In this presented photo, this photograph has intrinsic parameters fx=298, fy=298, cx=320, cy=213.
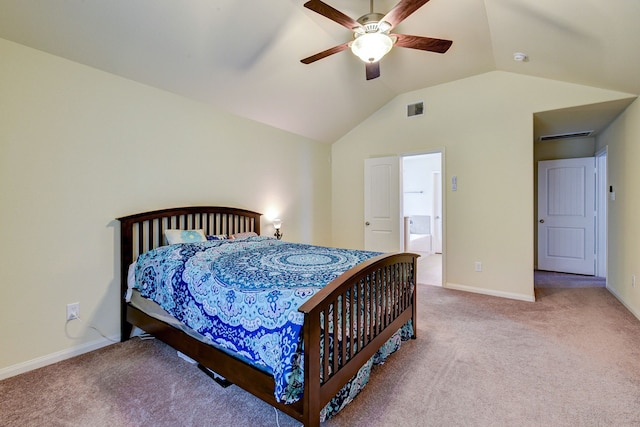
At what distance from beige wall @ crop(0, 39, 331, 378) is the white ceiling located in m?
0.22

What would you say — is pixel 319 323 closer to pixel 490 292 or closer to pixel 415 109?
pixel 490 292

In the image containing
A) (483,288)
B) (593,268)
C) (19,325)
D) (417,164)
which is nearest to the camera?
(19,325)

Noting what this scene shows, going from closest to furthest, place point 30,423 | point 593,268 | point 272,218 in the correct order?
point 30,423 → point 272,218 → point 593,268

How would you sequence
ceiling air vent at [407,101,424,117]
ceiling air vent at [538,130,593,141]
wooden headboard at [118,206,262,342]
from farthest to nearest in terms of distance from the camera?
ceiling air vent at [538,130,593,141] → ceiling air vent at [407,101,424,117] → wooden headboard at [118,206,262,342]

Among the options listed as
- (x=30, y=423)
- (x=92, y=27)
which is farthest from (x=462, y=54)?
(x=30, y=423)

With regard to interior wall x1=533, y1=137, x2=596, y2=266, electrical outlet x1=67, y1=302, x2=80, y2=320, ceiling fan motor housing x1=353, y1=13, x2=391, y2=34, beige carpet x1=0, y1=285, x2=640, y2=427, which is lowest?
beige carpet x1=0, y1=285, x2=640, y2=427

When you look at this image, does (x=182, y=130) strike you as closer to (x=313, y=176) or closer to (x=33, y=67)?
(x=33, y=67)

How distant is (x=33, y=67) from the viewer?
2205 millimetres

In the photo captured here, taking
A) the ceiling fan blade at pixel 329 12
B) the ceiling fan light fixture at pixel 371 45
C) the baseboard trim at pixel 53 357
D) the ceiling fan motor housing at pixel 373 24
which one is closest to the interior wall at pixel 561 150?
the ceiling fan light fixture at pixel 371 45

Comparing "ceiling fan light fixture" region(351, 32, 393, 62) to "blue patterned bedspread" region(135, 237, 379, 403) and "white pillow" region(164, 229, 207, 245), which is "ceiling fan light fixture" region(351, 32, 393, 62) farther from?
"white pillow" region(164, 229, 207, 245)

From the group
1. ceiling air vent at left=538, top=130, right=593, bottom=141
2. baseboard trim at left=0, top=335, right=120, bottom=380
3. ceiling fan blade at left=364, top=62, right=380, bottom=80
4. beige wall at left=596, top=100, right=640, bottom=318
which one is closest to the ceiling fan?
ceiling fan blade at left=364, top=62, right=380, bottom=80

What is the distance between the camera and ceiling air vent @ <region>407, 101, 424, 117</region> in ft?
14.5

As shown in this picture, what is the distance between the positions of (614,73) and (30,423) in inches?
201

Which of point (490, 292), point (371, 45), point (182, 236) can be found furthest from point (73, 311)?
point (490, 292)
